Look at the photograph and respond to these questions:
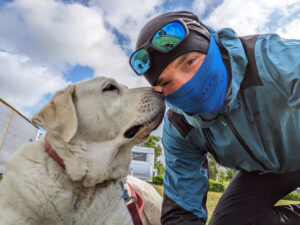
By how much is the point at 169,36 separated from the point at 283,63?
1.09m

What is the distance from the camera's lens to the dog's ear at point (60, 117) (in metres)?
2.02

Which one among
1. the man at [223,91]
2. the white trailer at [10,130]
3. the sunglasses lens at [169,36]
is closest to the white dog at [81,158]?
the man at [223,91]

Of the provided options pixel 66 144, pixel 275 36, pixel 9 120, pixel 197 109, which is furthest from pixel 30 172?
pixel 9 120

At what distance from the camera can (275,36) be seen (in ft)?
7.15

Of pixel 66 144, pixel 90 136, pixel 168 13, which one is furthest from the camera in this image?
pixel 168 13

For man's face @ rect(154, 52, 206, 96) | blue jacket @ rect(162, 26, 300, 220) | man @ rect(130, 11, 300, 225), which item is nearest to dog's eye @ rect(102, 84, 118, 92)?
man @ rect(130, 11, 300, 225)

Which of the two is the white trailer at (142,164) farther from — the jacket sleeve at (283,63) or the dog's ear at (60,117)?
the jacket sleeve at (283,63)

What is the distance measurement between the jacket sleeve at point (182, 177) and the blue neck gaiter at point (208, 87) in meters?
0.50

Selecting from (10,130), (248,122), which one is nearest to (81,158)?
(248,122)

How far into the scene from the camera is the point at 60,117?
2105 mm

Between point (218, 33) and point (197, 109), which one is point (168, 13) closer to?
point (218, 33)

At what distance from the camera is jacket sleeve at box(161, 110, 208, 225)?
2689mm

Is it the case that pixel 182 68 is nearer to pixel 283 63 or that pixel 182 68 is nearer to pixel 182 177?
pixel 283 63

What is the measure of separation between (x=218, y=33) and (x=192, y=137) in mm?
1256
